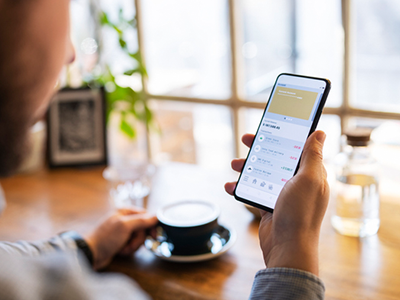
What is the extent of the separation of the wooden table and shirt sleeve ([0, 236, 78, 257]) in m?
0.11

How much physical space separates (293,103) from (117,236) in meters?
0.49

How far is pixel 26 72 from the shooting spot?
0.58 meters

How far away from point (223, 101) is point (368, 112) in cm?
60

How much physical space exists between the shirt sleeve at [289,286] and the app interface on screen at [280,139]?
0.20 metres

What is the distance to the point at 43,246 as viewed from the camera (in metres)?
0.93

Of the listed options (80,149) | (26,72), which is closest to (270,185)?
(26,72)

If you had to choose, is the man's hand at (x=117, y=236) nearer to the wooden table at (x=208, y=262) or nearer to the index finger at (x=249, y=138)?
the wooden table at (x=208, y=262)

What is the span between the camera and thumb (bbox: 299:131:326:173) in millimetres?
675

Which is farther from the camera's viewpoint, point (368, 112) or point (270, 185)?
point (368, 112)

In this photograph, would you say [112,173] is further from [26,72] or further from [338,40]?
[338,40]

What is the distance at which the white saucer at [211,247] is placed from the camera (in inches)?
Result: 35.6

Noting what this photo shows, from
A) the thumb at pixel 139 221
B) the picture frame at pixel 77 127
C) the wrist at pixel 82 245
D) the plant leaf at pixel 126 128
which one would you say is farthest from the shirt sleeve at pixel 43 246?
the plant leaf at pixel 126 128

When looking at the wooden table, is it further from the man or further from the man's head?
the man's head

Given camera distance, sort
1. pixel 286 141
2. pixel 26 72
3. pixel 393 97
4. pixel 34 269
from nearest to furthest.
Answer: pixel 34 269
pixel 26 72
pixel 286 141
pixel 393 97
